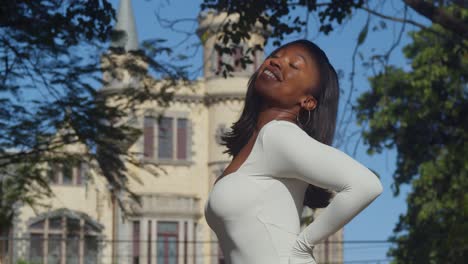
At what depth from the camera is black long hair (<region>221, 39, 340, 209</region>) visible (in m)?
5.22

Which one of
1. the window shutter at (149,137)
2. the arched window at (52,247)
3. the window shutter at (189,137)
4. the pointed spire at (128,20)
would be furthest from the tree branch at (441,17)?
the window shutter at (189,137)

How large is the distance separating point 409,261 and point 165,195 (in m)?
22.8

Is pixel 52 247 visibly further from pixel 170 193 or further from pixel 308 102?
pixel 308 102

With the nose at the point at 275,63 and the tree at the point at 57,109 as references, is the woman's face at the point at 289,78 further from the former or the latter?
the tree at the point at 57,109

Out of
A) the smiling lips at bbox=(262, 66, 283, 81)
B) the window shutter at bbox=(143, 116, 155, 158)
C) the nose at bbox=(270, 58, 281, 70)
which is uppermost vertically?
the window shutter at bbox=(143, 116, 155, 158)

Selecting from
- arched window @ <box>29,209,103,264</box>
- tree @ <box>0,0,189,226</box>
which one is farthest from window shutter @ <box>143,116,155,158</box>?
tree @ <box>0,0,189,226</box>

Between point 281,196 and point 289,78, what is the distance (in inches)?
20.4

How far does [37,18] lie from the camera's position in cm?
1459

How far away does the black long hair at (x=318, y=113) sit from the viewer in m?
5.22

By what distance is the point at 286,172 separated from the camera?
199 inches

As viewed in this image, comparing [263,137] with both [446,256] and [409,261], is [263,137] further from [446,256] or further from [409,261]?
[409,261]

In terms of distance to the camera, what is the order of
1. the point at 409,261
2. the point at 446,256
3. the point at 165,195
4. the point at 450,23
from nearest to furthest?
1. the point at 450,23
2. the point at 446,256
3. the point at 409,261
4. the point at 165,195

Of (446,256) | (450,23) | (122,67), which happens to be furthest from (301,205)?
(122,67)

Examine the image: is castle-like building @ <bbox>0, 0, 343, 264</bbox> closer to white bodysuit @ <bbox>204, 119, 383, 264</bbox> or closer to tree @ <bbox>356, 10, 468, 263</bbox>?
tree @ <bbox>356, 10, 468, 263</bbox>
